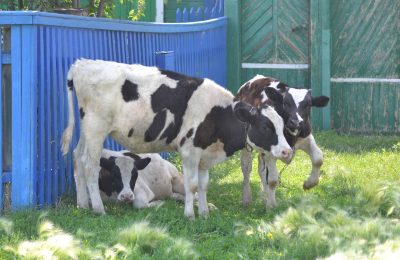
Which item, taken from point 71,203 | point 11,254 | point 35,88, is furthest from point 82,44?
point 11,254

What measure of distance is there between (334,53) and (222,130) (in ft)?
22.3

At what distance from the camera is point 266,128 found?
9.16m

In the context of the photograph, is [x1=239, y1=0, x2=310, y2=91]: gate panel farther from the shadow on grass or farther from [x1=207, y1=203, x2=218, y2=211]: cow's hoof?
[x1=207, y1=203, x2=218, y2=211]: cow's hoof

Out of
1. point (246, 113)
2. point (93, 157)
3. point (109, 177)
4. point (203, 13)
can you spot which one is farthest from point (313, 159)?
point (203, 13)

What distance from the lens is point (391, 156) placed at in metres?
12.6

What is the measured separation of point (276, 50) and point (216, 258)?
9282 millimetres

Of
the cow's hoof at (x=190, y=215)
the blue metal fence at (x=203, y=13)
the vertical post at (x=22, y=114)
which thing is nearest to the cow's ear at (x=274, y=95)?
the cow's hoof at (x=190, y=215)

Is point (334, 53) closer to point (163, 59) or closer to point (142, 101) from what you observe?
point (163, 59)

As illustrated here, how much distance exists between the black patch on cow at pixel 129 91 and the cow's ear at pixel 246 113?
40.8 inches

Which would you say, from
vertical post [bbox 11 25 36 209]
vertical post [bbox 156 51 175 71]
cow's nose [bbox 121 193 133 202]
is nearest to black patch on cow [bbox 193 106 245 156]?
cow's nose [bbox 121 193 133 202]

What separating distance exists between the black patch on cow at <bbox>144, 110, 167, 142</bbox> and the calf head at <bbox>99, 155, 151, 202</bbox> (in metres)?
0.74

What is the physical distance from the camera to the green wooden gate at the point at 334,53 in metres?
15.4

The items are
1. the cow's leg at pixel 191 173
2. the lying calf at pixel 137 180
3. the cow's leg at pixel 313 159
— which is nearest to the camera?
the cow's leg at pixel 191 173

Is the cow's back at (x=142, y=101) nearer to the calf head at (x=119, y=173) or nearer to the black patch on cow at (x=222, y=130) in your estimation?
the black patch on cow at (x=222, y=130)
